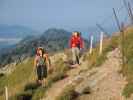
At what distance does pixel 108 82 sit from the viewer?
22.0m

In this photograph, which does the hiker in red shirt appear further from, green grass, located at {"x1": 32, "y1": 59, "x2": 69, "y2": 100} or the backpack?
the backpack

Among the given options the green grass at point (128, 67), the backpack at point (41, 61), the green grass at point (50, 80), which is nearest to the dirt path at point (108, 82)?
the green grass at point (128, 67)

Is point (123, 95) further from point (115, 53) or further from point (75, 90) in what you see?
point (115, 53)

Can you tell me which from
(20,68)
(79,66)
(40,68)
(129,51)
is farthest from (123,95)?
(20,68)

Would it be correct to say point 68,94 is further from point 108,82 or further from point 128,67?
point 128,67

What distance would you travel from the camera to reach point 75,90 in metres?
22.4

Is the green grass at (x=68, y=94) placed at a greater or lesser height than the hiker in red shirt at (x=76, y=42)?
lesser

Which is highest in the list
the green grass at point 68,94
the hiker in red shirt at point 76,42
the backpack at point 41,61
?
the hiker in red shirt at point 76,42

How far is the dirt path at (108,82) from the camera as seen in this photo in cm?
2048

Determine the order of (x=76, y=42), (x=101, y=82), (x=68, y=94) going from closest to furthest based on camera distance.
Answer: (x=68, y=94)
(x=101, y=82)
(x=76, y=42)

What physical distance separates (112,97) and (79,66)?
28.1ft

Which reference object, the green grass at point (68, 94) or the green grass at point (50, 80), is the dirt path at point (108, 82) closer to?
the green grass at point (68, 94)

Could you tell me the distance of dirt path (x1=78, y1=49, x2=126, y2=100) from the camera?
2048cm

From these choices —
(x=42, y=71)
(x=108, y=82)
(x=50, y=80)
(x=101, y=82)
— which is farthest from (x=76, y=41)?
(x=108, y=82)
